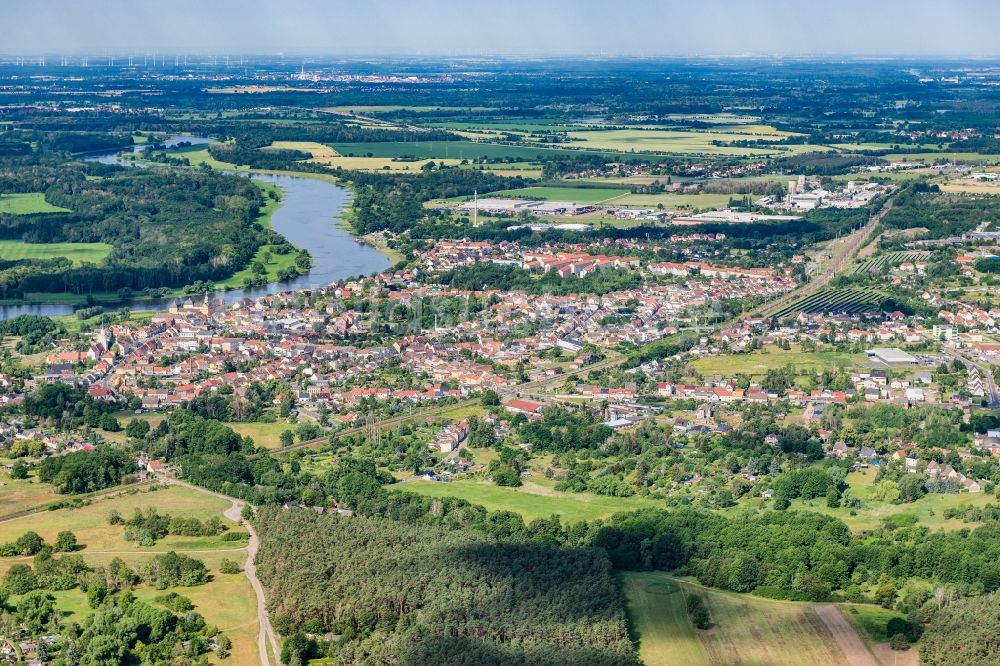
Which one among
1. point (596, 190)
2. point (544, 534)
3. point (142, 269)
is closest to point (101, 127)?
point (596, 190)

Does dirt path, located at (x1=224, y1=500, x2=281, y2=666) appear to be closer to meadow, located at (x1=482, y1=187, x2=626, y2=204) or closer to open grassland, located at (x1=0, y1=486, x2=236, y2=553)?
open grassland, located at (x1=0, y1=486, x2=236, y2=553)

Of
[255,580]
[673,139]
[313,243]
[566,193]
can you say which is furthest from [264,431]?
[673,139]

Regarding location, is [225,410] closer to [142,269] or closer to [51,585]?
[51,585]

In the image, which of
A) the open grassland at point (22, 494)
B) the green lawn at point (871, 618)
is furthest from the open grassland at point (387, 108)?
the green lawn at point (871, 618)

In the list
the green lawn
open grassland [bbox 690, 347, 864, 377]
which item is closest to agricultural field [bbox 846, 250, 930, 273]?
open grassland [bbox 690, 347, 864, 377]

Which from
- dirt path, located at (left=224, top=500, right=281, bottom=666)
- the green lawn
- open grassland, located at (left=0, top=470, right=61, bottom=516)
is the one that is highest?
the green lawn

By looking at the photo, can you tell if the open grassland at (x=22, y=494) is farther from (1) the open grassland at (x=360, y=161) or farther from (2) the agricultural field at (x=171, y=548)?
(1) the open grassland at (x=360, y=161)
